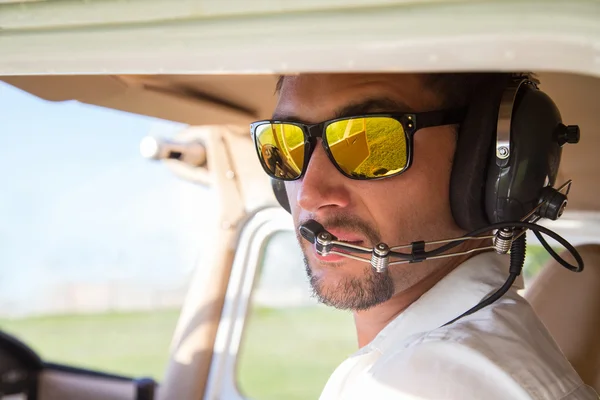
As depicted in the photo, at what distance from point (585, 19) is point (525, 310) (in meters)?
0.74

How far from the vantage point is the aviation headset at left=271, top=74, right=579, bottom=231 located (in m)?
1.07

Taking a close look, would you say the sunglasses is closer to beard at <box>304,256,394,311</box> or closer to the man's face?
the man's face

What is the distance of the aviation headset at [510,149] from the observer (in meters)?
1.07

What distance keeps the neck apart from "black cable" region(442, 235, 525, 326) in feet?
0.61

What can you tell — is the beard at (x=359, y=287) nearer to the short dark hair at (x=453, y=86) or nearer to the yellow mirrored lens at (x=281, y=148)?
the yellow mirrored lens at (x=281, y=148)

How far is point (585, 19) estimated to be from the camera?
487 millimetres

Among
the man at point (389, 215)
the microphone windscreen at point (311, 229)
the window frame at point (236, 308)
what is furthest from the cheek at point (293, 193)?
the window frame at point (236, 308)

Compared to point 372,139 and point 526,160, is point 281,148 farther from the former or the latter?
point 526,160

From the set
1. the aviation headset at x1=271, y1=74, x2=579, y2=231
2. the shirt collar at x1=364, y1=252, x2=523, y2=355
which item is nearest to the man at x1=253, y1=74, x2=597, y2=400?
the shirt collar at x1=364, y1=252, x2=523, y2=355

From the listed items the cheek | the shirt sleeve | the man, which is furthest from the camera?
the cheek

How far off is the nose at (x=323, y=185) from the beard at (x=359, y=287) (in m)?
0.03

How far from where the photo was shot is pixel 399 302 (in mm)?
1350

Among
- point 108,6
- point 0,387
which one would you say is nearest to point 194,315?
point 0,387

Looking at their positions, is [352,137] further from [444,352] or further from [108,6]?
[108,6]
